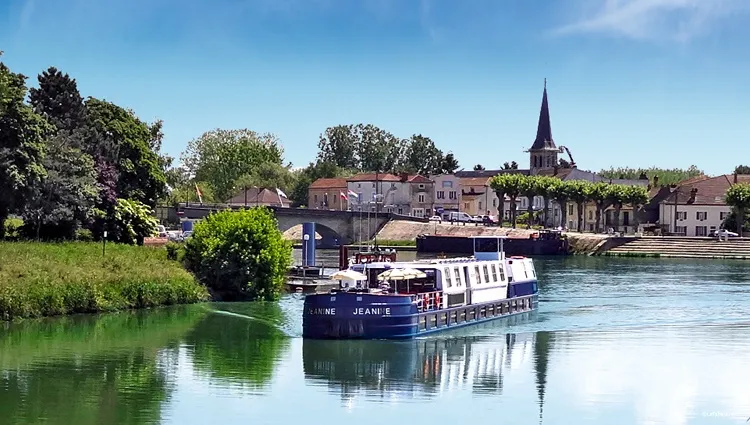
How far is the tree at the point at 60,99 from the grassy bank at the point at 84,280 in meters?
16.9

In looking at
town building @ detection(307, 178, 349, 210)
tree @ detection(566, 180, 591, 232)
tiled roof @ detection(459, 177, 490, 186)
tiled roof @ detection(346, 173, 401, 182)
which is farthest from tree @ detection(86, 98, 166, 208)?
tiled roof @ detection(459, 177, 490, 186)

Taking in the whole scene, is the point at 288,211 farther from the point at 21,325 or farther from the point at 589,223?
the point at 21,325

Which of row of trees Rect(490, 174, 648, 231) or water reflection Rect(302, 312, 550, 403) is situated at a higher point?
row of trees Rect(490, 174, 648, 231)

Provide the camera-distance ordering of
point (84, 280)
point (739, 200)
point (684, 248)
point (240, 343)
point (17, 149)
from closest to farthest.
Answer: point (240, 343) → point (84, 280) → point (17, 149) → point (684, 248) → point (739, 200)

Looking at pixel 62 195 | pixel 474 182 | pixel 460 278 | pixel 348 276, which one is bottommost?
pixel 460 278

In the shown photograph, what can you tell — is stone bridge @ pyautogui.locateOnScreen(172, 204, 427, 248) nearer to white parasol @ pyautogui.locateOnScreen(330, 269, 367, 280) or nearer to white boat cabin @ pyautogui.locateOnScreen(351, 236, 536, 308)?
white boat cabin @ pyautogui.locateOnScreen(351, 236, 536, 308)

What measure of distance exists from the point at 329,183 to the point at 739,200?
6563 cm

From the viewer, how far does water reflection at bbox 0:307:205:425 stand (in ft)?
119

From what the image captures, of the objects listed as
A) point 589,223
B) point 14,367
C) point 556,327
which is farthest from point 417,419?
point 589,223

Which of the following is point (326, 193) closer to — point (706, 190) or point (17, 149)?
point (706, 190)

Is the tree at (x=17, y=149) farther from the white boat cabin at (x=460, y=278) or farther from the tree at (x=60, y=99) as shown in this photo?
the white boat cabin at (x=460, y=278)

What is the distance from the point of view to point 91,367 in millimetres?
44312

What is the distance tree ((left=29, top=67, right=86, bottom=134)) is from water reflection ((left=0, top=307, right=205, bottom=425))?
26769 millimetres

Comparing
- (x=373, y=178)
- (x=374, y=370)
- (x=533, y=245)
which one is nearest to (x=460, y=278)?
(x=374, y=370)
